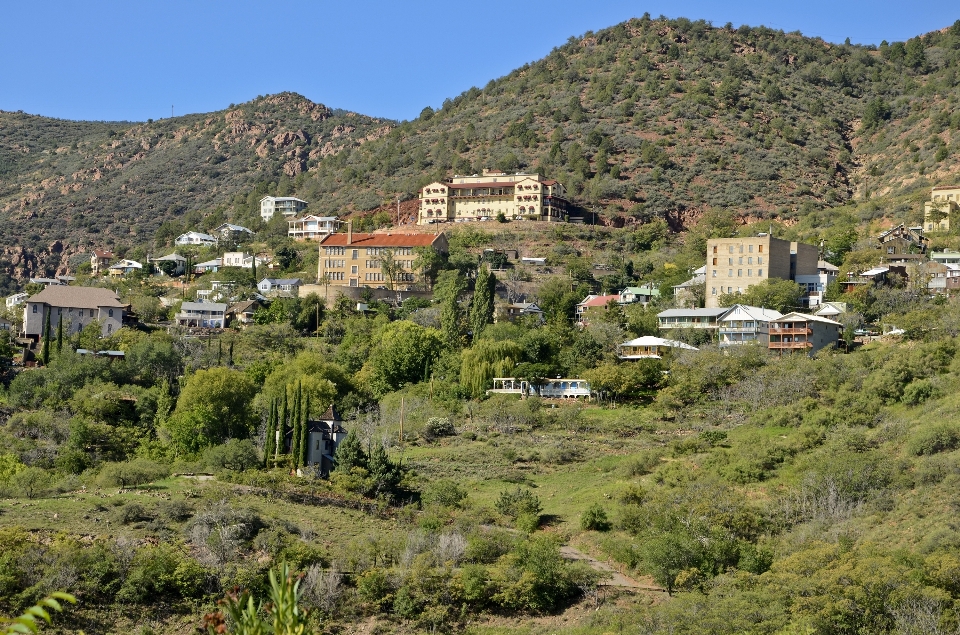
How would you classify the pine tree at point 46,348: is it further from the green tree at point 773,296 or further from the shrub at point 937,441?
the shrub at point 937,441

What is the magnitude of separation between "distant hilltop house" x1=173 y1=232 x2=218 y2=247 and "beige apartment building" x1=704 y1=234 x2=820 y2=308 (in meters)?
57.1

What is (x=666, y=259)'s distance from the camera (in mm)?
102375

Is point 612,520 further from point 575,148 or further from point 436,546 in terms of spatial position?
point 575,148

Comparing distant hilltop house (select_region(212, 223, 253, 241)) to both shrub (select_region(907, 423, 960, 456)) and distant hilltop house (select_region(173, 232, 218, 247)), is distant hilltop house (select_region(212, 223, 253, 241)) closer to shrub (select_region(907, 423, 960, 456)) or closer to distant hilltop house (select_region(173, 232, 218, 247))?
distant hilltop house (select_region(173, 232, 218, 247))

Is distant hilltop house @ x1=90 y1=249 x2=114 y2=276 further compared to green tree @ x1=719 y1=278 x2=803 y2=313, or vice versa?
distant hilltop house @ x1=90 y1=249 x2=114 y2=276

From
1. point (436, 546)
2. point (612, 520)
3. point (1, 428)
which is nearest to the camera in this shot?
point (436, 546)

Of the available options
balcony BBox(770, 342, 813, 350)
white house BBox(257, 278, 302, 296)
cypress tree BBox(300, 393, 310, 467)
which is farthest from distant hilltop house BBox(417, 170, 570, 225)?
cypress tree BBox(300, 393, 310, 467)

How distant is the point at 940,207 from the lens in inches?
4139

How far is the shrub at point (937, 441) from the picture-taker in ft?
168

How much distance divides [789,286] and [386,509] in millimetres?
41395

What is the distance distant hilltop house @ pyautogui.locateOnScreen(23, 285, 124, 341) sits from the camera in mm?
85125

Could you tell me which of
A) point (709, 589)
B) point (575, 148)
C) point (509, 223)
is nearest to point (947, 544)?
point (709, 589)

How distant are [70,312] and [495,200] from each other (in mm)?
43942

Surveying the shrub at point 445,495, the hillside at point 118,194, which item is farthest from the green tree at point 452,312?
the hillside at point 118,194
